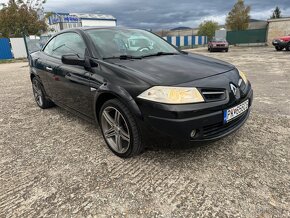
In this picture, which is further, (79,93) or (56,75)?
(56,75)

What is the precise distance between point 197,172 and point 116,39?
77.6 inches

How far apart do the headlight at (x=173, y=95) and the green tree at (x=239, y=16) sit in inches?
1455

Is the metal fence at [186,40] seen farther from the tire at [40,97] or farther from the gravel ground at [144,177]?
A: the gravel ground at [144,177]

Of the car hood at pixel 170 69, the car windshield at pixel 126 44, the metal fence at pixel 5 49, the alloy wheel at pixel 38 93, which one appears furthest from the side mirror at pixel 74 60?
the metal fence at pixel 5 49

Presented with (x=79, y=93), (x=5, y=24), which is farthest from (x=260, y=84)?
(x=5, y=24)

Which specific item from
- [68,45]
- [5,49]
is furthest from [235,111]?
[5,49]

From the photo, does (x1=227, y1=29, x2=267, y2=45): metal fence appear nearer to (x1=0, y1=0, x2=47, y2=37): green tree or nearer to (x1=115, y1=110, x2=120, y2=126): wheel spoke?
(x1=0, y1=0, x2=47, y2=37): green tree

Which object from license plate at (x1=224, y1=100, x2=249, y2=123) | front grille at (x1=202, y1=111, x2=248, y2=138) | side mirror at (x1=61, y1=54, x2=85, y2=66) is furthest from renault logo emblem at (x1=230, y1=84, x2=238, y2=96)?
side mirror at (x1=61, y1=54, x2=85, y2=66)

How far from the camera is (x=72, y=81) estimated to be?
9.93 ft

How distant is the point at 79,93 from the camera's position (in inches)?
116

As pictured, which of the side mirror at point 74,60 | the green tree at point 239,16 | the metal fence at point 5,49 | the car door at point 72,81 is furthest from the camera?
the green tree at point 239,16

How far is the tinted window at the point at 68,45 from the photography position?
3019 millimetres

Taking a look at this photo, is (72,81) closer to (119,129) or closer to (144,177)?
(119,129)

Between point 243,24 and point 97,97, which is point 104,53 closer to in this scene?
point 97,97
